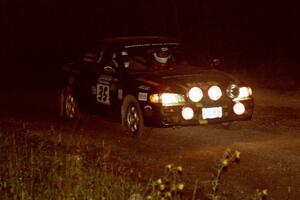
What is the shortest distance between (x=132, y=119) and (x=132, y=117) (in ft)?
0.10

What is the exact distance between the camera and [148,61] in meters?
13.3

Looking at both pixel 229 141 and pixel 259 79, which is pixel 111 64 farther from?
pixel 259 79

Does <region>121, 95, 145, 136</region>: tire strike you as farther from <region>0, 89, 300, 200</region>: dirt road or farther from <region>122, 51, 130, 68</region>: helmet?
<region>122, 51, 130, 68</region>: helmet

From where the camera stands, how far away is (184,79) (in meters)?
12.4

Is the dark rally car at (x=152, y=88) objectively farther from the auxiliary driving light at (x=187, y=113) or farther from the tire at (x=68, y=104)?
the tire at (x=68, y=104)

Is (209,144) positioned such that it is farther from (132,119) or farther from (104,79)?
(104,79)

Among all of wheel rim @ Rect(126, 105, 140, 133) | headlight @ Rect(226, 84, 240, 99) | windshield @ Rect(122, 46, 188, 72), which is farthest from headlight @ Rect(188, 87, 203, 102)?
windshield @ Rect(122, 46, 188, 72)

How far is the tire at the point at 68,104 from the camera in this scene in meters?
14.9

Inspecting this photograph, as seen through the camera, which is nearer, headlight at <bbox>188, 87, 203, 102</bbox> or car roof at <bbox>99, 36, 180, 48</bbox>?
headlight at <bbox>188, 87, 203, 102</bbox>

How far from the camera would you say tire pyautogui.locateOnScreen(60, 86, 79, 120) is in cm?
1487

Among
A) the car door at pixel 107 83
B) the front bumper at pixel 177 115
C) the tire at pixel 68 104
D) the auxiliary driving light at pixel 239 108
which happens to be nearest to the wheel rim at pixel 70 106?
the tire at pixel 68 104

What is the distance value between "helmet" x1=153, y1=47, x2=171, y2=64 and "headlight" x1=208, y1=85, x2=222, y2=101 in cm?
155

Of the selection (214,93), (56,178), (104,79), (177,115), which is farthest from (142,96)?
(56,178)

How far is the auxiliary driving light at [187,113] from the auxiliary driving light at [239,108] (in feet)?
2.37
